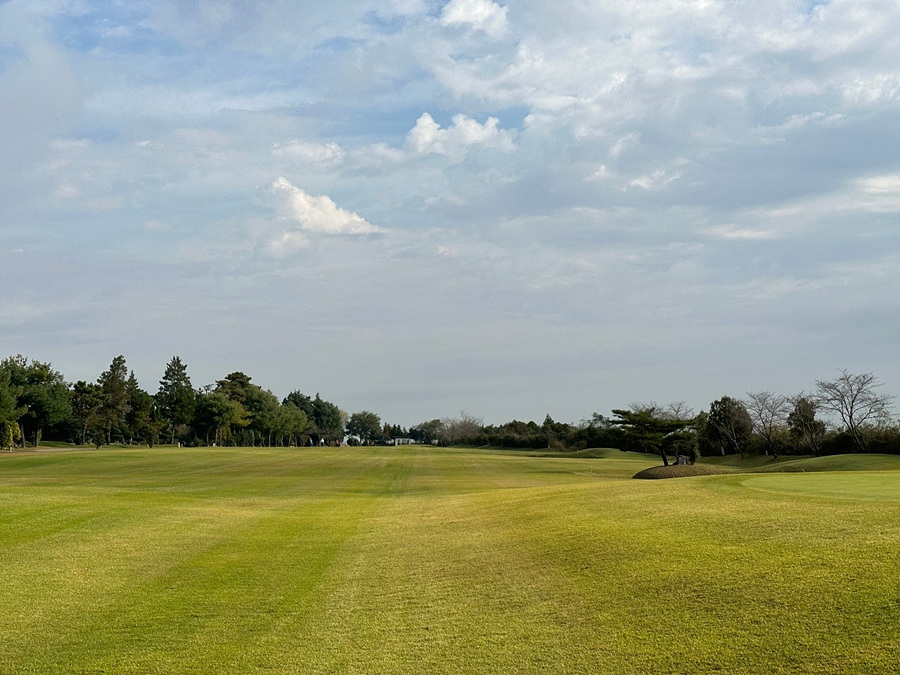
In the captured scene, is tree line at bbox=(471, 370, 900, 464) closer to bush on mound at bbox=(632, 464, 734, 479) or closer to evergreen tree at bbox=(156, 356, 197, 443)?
bush on mound at bbox=(632, 464, 734, 479)

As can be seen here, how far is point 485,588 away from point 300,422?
453ft

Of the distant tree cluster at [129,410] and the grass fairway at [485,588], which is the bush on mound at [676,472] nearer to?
the grass fairway at [485,588]

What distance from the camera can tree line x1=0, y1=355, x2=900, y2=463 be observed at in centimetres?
5462

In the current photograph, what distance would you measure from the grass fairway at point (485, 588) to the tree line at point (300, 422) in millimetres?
30893

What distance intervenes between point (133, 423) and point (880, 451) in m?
91.5

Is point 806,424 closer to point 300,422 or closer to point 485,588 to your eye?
point 485,588

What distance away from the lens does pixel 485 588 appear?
932cm

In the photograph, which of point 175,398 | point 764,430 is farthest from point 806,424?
point 175,398

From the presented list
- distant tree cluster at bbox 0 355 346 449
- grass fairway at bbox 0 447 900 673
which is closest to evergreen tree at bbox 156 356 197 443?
distant tree cluster at bbox 0 355 346 449

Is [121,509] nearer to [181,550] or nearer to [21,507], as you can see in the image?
[21,507]

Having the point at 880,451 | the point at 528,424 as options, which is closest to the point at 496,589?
the point at 880,451

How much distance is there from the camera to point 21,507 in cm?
1758

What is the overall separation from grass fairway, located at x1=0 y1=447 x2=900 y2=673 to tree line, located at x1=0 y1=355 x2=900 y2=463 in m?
30.9

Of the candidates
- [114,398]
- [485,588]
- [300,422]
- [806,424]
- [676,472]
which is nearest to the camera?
[485,588]
